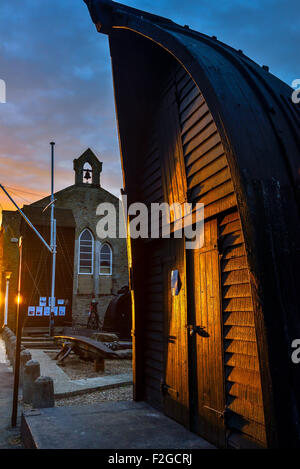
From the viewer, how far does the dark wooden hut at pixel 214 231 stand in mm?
2488

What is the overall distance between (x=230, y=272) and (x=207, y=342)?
90 cm

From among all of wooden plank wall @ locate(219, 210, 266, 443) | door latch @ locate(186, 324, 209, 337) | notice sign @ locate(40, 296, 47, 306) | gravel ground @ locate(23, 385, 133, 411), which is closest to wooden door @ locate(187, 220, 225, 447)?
door latch @ locate(186, 324, 209, 337)

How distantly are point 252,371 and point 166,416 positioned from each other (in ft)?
6.81

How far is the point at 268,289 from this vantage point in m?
2.46

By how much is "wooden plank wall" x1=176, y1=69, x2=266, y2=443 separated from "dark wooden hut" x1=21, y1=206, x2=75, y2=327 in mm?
22026

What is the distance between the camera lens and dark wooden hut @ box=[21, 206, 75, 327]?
81.9 feet

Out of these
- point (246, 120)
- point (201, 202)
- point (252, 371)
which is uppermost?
point (246, 120)

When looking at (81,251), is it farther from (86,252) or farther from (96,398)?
(96,398)

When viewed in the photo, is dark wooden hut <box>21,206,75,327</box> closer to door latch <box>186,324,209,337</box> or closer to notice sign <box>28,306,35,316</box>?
notice sign <box>28,306,35,316</box>

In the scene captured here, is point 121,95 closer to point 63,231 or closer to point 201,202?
point 201,202

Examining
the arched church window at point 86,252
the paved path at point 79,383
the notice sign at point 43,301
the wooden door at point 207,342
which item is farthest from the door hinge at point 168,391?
the arched church window at point 86,252

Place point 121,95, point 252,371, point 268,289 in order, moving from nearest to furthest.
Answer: point 268,289, point 252,371, point 121,95

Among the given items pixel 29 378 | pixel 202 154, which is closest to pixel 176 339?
pixel 202 154
